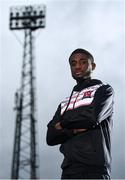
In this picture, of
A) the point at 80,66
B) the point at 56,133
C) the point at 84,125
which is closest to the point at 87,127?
the point at 84,125

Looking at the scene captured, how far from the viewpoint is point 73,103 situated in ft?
11.7

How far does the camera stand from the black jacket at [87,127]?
330 centimetres

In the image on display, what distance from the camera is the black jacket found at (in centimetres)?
330

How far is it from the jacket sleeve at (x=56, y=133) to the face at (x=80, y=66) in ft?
0.95

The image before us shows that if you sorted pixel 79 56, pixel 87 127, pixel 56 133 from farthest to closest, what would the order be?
pixel 79 56
pixel 56 133
pixel 87 127

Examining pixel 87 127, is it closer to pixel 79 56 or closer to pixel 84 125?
pixel 84 125

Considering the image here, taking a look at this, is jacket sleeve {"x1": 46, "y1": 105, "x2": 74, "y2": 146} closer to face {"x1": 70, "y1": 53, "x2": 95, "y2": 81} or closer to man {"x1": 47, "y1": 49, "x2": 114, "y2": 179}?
man {"x1": 47, "y1": 49, "x2": 114, "y2": 179}

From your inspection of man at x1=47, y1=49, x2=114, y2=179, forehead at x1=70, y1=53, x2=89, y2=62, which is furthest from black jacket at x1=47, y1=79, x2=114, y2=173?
forehead at x1=70, y1=53, x2=89, y2=62

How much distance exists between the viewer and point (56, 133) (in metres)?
3.56

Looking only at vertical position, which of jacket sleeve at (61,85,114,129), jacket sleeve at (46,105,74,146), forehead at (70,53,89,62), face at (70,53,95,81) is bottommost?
jacket sleeve at (46,105,74,146)

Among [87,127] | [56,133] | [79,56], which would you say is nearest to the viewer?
[87,127]

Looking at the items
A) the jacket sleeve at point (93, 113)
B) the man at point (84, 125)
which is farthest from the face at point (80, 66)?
the jacket sleeve at point (93, 113)

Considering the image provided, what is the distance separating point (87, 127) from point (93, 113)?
0.35ft

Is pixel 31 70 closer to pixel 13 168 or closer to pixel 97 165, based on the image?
pixel 13 168
